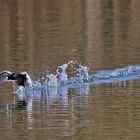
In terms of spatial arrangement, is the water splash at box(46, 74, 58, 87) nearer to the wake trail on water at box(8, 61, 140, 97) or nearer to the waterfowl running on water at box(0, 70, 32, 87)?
the wake trail on water at box(8, 61, 140, 97)

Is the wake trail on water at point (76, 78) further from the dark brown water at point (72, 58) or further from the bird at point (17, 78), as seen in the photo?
the dark brown water at point (72, 58)

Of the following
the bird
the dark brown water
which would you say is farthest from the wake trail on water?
the dark brown water

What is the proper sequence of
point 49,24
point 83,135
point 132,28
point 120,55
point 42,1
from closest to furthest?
point 83,135 → point 120,55 → point 132,28 → point 49,24 → point 42,1

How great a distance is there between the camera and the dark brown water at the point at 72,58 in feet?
58.7

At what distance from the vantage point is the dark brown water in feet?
58.7

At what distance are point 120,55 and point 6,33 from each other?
1297 cm

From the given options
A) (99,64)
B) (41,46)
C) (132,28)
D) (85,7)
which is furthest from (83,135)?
(85,7)

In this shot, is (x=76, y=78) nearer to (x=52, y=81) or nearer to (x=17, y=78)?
(x=52, y=81)

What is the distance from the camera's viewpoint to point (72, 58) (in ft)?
97.1

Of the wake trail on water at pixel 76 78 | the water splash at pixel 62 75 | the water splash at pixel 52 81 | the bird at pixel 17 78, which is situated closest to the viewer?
the bird at pixel 17 78

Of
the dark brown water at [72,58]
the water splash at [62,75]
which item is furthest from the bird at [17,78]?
the water splash at [62,75]

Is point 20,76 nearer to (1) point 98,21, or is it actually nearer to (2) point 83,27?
(2) point 83,27

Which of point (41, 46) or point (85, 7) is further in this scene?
point (85, 7)

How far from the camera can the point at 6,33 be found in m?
42.1
